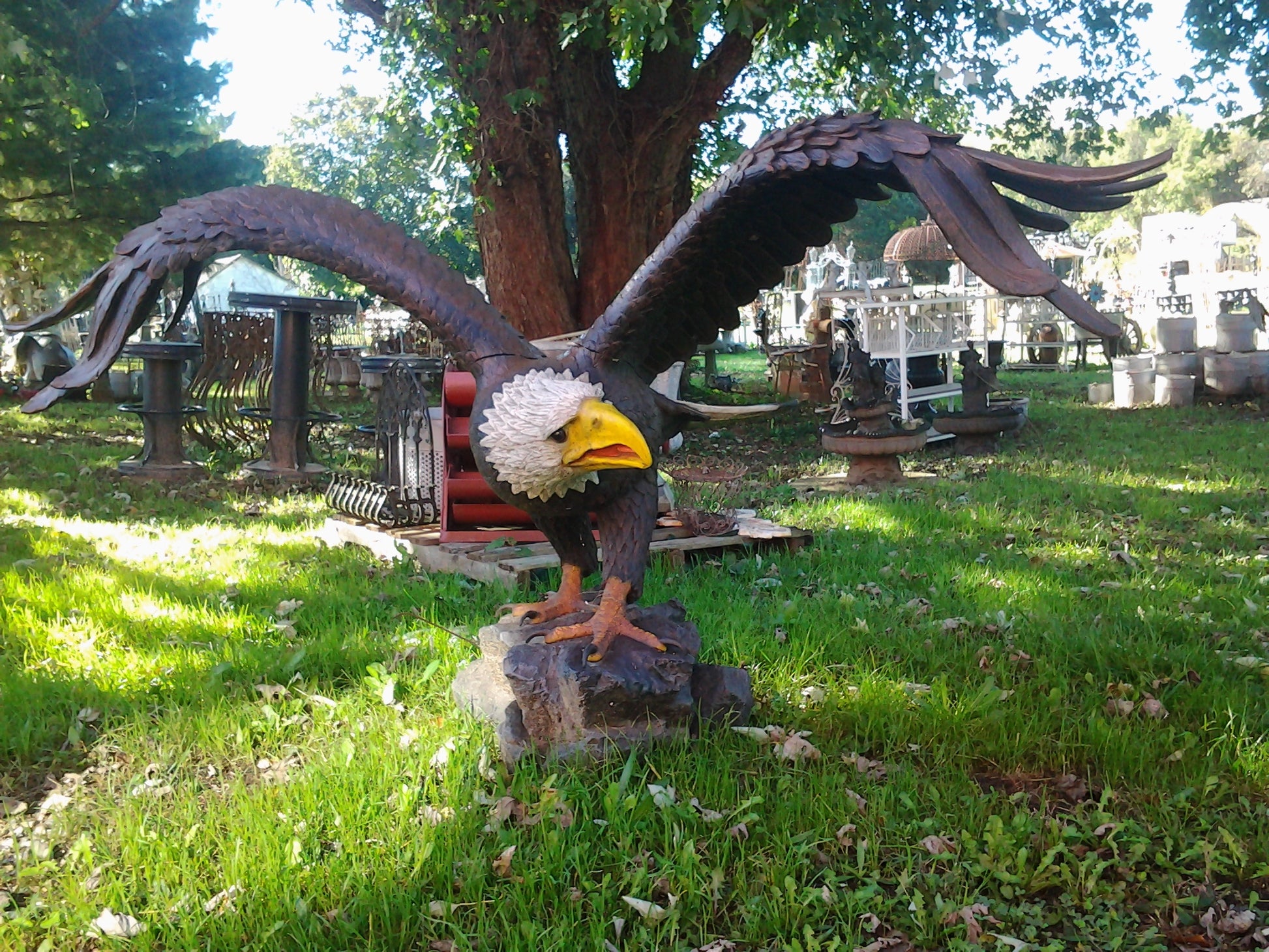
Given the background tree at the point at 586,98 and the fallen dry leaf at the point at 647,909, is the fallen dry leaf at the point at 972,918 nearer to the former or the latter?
the fallen dry leaf at the point at 647,909

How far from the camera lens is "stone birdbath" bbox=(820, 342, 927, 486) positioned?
7.44 metres

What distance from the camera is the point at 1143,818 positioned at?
251 centimetres

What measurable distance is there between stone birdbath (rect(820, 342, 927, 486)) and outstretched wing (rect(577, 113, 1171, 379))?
4.66 m

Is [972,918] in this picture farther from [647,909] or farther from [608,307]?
[608,307]

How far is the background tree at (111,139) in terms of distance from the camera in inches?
396

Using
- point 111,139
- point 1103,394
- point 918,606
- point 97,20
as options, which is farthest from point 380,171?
point 918,606

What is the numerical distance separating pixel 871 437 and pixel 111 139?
9.67 meters

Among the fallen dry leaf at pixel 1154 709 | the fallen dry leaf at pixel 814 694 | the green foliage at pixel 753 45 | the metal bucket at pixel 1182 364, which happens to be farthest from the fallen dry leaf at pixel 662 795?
the metal bucket at pixel 1182 364

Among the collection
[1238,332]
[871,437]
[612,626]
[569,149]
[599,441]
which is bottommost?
[612,626]

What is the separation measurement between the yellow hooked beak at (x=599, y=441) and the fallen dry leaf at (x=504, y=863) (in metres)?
0.98

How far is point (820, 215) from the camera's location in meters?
2.63

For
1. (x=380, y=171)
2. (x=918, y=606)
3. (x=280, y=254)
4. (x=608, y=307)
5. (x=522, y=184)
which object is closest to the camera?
(x=280, y=254)

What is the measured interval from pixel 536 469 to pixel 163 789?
→ 4.69ft

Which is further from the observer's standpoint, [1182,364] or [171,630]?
[1182,364]
